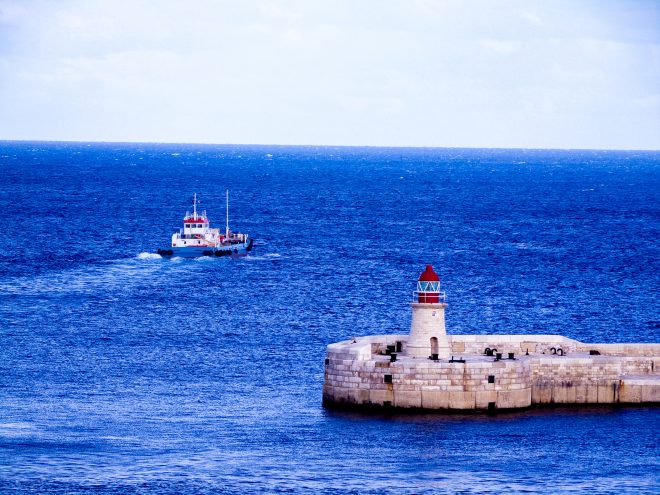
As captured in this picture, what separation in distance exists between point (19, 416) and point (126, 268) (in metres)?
54.6

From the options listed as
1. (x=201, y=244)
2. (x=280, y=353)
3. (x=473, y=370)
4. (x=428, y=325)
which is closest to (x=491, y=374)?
(x=473, y=370)

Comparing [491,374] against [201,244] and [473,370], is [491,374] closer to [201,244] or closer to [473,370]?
[473,370]

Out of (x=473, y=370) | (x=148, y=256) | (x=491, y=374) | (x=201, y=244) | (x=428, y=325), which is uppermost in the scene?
(x=428, y=325)

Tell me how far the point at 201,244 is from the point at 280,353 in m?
50.6

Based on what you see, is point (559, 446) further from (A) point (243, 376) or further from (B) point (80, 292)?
(B) point (80, 292)

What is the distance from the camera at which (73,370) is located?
68.7 meters

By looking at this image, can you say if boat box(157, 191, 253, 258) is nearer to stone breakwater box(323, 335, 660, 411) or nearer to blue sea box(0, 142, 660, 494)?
blue sea box(0, 142, 660, 494)

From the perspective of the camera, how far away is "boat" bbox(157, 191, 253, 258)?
122 metres

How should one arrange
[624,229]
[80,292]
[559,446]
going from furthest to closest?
[624,229], [80,292], [559,446]

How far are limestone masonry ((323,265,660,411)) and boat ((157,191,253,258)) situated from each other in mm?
62500

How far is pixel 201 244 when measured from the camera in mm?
122562

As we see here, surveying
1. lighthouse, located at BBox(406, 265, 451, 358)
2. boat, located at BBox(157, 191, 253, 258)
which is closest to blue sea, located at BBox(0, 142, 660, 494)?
boat, located at BBox(157, 191, 253, 258)

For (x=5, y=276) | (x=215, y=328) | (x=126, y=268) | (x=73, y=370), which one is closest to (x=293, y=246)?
(x=126, y=268)

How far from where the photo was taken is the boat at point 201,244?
122m
